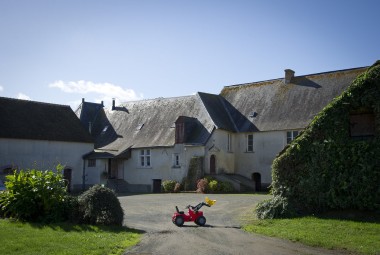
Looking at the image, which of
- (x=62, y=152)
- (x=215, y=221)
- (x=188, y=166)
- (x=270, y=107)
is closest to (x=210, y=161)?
(x=188, y=166)

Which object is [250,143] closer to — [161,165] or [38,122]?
[161,165]

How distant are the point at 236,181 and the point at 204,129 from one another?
5.47m

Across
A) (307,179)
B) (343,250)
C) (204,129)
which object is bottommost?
(343,250)

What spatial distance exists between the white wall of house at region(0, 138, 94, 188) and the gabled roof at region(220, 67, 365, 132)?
14991 mm

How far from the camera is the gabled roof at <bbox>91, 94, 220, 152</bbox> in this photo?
37000 millimetres

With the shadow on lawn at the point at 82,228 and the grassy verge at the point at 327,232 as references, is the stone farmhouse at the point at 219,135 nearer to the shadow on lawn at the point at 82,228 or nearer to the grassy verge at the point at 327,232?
the grassy verge at the point at 327,232

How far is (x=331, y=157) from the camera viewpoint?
17.4 meters

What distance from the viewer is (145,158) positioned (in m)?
38.4

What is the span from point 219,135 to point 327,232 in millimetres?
22853

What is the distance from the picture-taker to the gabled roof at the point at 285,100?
34791 millimetres

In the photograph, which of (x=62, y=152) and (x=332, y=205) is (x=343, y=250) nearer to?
(x=332, y=205)

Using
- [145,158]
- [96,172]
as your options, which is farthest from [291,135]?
[96,172]

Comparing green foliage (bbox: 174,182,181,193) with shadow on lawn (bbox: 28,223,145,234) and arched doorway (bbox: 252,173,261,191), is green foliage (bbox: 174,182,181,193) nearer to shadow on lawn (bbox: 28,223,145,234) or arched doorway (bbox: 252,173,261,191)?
arched doorway (bbox: 252,173,261,191)

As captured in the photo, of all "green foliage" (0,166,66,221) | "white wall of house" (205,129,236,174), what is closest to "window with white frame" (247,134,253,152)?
"white wall of house" (205,129,236,174)
